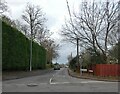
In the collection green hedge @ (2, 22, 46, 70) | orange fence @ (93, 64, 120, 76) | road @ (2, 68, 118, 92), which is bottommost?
road @ (2, 68, 118, 92)

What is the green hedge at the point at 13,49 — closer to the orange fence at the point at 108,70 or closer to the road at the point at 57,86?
the road at the point at 57,86

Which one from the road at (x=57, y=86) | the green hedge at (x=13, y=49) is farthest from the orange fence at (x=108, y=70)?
the road at (x=57, y=86)

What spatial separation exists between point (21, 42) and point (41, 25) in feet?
85.3

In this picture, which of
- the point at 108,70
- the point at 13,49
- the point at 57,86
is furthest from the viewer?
the point at 13,49

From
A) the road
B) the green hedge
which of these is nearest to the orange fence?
the green hedge

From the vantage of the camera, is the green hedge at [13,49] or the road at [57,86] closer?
the road at [57,86]

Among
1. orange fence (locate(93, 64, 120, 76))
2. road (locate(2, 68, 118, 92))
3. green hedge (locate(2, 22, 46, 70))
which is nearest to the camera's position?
road (locate(2, 68, 118, 92))

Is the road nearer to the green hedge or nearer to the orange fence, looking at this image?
the green hedge

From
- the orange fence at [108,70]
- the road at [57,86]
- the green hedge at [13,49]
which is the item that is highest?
the green hedge at [13,49]

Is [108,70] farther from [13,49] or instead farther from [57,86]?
[57,86]

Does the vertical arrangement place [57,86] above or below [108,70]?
below

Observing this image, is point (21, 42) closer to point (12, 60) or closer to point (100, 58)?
point (12, 60)

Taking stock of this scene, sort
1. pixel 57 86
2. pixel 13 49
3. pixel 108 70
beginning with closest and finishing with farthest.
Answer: pixel 57 86, pixel 108 70, pixel 13 49

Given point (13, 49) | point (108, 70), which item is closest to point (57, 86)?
point (108, 70)
